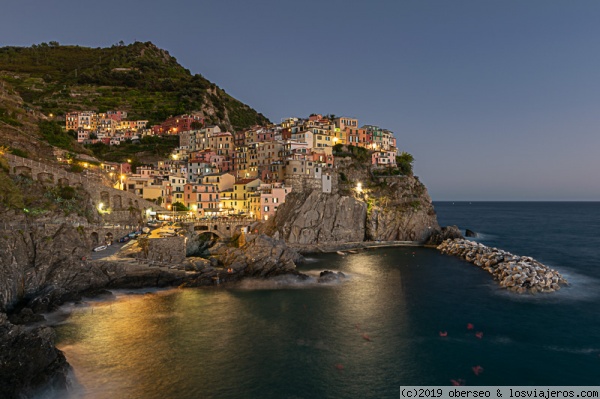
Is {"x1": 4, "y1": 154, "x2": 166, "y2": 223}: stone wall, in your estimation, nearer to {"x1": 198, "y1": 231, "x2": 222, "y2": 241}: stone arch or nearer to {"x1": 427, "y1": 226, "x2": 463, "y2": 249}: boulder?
{"x1": 198, "y1": 231, "x2": 222, "y2": 241}: stone arch

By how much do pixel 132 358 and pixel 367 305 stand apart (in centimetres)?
2040

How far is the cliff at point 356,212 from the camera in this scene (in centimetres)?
6122

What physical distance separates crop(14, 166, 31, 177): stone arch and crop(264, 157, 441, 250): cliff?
33.8 meters

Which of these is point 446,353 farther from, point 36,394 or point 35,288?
point 35,288

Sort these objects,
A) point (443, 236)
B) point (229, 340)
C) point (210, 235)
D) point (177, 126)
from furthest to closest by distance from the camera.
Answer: point (177, 126)
point (443, 236)
point (210, 235)
point (229, 340)

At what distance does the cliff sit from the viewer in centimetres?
6122

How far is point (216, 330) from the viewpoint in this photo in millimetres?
27641

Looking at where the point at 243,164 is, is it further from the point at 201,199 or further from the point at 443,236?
the point at 443,236

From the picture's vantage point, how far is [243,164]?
80.8m

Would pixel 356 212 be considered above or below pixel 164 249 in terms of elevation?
above

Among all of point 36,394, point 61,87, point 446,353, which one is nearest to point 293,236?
point 446,353

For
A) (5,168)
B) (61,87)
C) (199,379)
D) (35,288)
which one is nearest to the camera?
(199,379)

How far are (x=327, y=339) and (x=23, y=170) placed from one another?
1727 inches

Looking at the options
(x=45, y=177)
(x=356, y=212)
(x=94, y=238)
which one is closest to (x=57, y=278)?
(x=94, y=238)
